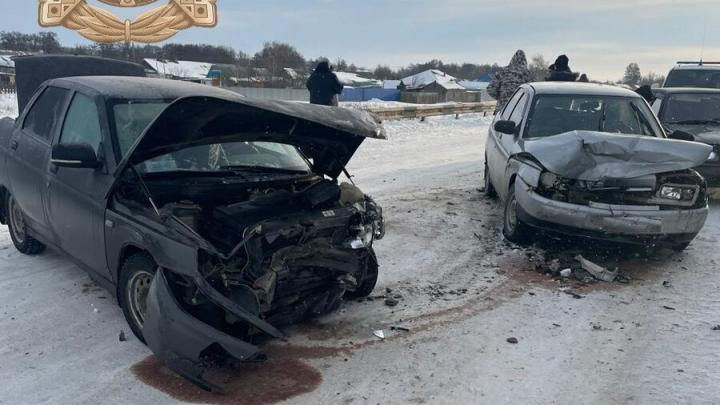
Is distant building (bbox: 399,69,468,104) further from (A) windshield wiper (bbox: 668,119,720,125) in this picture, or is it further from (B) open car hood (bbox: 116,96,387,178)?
(B) open car hood (bbox: 116,96,387,178)

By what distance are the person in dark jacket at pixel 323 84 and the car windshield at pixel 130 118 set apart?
7596mm

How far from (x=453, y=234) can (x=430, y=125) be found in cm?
1394

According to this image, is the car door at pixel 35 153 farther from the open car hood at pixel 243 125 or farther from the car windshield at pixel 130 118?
the open car hood at pixel 243 125

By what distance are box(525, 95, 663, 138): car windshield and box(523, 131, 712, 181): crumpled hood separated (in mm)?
1014

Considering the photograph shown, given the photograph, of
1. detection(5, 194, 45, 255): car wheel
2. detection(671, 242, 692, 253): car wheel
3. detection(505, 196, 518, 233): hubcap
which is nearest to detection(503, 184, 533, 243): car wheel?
detection(505, 196, 518, 233): hubcap

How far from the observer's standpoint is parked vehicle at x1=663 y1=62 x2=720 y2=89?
12.3m

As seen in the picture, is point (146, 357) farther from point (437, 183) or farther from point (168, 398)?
point (437, 183)

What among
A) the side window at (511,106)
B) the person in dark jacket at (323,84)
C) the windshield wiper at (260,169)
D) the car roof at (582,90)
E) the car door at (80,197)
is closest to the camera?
the car door at (80,197)

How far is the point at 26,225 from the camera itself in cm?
529

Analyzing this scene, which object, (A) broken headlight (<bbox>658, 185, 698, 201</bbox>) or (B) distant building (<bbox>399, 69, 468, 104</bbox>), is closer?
(A) broken headlight (<bbox>658, 185, 698, 201</bbox>)

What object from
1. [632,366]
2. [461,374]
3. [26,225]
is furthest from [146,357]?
[632,366]

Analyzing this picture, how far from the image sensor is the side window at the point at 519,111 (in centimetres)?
723

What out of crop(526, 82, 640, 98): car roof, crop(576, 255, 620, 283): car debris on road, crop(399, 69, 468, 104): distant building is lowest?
crop(576, 255, 620, 283): car debris on road

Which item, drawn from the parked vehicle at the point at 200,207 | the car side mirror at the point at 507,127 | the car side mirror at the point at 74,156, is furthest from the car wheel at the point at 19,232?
the car side mirror at the point at 507,127
